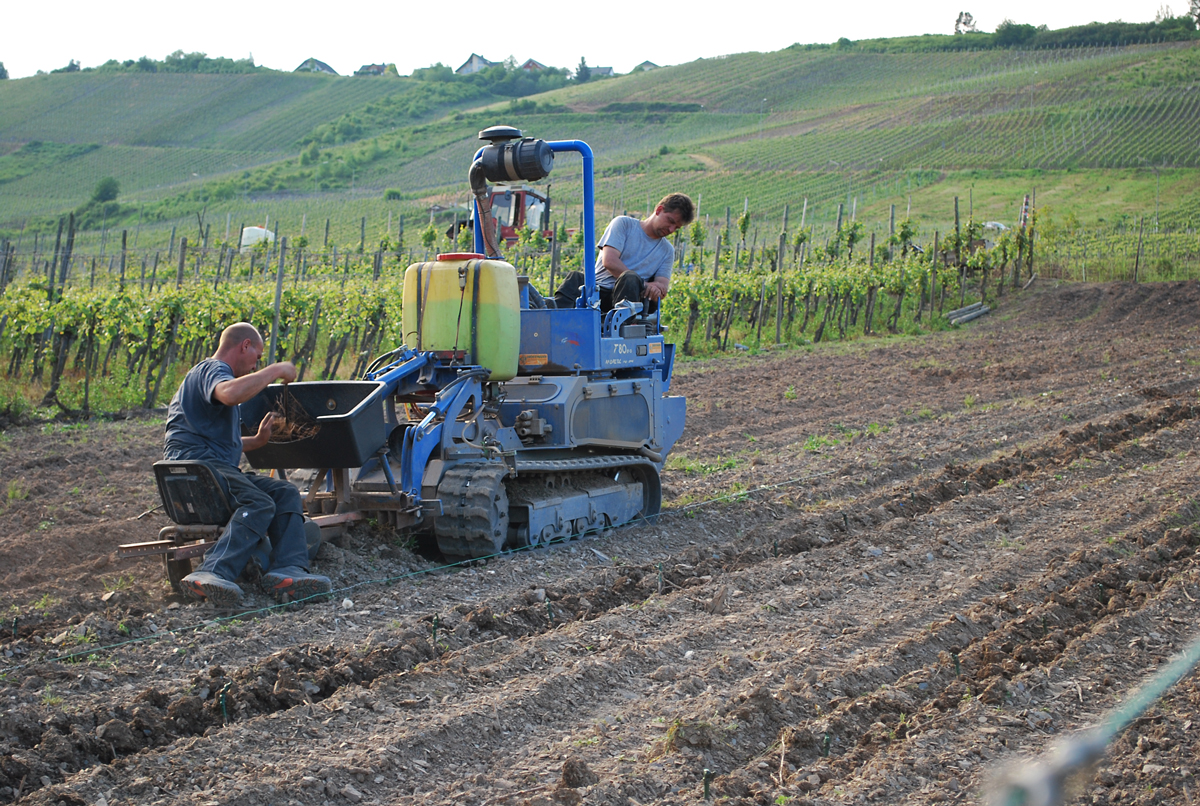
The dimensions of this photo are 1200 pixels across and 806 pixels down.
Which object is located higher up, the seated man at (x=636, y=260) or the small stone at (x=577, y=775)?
the seated man at (x=636, y=260)

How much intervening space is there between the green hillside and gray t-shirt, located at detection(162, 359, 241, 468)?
4535cm

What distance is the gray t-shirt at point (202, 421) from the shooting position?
20.0 ft

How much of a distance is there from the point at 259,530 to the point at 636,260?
13.5ft

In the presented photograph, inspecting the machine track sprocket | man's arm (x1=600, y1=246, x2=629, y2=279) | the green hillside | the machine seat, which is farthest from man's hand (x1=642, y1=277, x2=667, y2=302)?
the green hillside

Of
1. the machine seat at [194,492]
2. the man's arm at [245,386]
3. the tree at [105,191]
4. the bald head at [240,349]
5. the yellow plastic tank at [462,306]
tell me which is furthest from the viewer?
the tree at [105,191]

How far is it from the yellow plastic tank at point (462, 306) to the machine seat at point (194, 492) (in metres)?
1.86

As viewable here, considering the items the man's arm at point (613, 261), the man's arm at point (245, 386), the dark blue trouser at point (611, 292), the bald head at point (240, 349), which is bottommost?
the man's arm at point (245, 386)

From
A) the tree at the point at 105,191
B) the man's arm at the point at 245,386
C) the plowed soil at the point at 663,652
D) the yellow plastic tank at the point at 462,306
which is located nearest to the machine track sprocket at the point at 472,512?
the plowed soil at the point at 663,652

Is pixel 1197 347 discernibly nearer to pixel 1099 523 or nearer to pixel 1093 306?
pixel 1093 306

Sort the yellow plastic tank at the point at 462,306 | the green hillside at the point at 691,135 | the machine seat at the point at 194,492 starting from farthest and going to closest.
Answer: the green hillside at the point at 691,135 → the yellow plastic tank at the point at 462,306 → the machine seat at the point at 194,492

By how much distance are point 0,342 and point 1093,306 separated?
24178 mm

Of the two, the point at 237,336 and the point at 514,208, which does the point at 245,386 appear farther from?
the point at 514,208

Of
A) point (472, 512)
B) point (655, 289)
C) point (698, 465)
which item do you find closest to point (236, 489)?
point (472, 512)

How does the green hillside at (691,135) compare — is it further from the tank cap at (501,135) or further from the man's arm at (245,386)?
the man's arm at (245,386)
